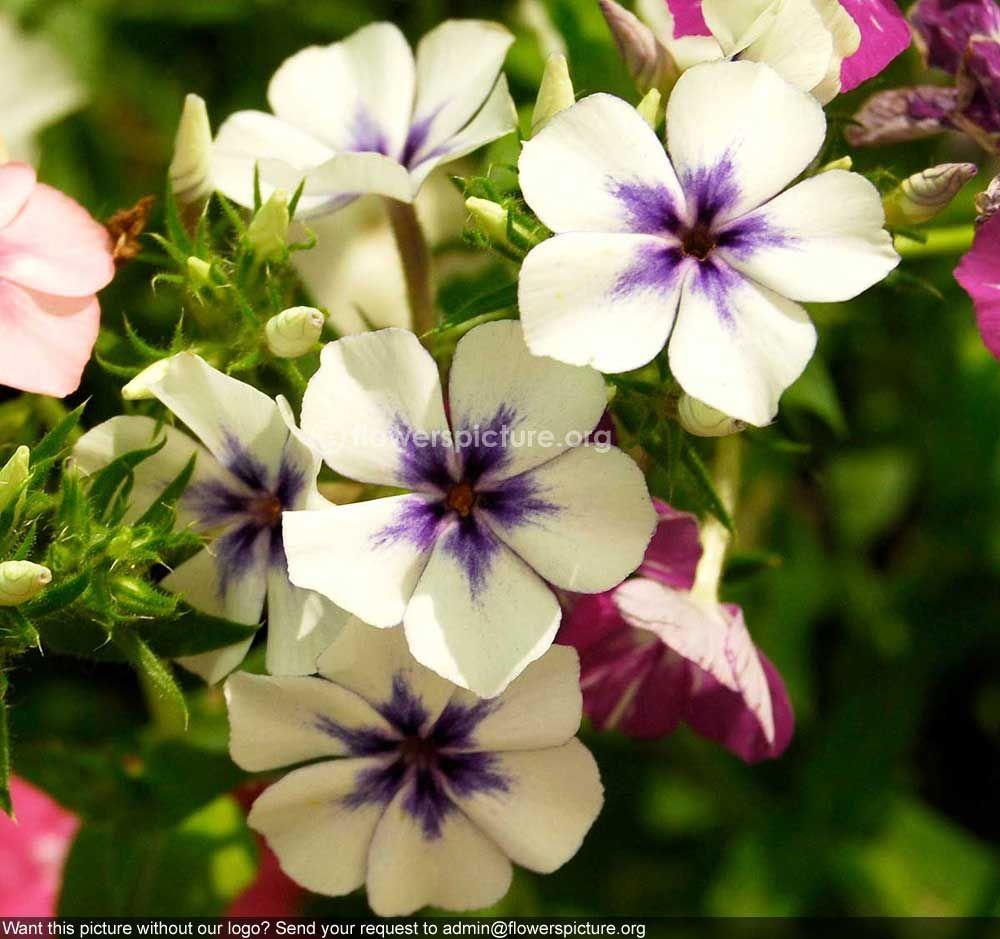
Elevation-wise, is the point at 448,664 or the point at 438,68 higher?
the point at 438,68

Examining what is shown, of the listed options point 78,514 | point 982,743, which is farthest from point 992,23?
point 982,743

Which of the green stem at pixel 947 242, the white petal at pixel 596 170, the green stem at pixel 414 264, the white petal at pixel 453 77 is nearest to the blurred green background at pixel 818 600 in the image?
the green stem at pixel 947 242

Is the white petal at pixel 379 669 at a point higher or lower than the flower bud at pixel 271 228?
lower

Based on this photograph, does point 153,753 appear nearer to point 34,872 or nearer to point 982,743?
point 34,872

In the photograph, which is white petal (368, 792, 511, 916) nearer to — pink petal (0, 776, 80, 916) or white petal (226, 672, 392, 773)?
white petal (226, 672, 392, 773)

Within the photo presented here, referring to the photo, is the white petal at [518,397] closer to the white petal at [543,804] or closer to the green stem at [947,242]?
the white petal at [543,804]

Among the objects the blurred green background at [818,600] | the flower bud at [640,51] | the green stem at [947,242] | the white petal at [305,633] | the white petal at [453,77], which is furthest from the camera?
the blurred green background at [818,600]

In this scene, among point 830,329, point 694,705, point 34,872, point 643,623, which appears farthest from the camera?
point 830,329
